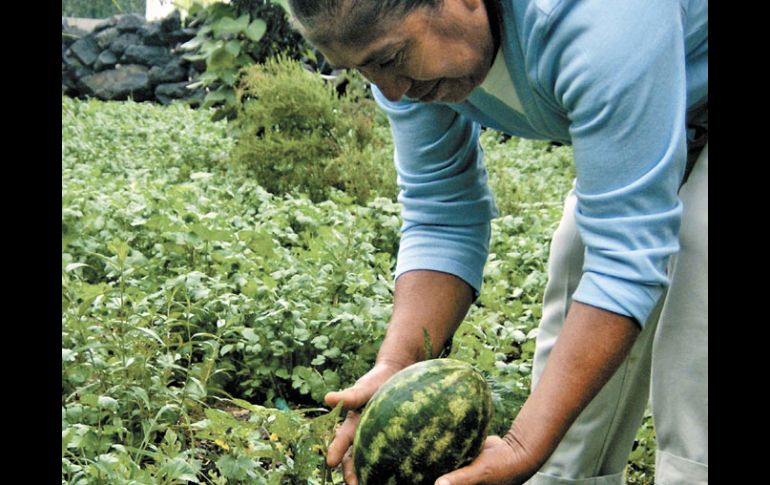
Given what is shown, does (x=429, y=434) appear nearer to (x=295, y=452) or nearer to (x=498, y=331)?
(x=295, y=452)

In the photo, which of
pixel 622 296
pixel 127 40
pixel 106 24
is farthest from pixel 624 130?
pixel 106 24

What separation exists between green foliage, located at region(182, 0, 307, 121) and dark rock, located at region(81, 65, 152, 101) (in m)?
9.50

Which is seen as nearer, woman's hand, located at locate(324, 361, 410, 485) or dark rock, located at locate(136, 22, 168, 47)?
woman's hand, located at locate(324, 361, 410, 485)

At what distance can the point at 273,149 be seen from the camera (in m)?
6.99

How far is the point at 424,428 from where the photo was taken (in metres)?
2.01

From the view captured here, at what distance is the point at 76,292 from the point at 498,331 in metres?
1.61

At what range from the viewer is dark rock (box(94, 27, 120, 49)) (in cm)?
1877

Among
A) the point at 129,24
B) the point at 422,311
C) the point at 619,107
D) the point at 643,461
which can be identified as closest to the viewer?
the point at 619,107

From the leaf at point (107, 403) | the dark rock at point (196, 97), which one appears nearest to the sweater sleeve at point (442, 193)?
the leaf at point (107, 403)

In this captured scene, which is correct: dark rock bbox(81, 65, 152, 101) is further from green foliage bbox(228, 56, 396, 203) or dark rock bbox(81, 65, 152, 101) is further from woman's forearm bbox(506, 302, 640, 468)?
woman's forearm bbox(506, 302, 640, 468)

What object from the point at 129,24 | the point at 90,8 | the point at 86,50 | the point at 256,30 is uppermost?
the point at 90,8

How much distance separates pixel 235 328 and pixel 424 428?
4.70 feet

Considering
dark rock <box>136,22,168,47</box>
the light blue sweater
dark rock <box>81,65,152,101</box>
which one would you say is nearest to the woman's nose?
the light blue sweater

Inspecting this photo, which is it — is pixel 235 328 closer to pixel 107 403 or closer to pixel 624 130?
pixel 107 403
